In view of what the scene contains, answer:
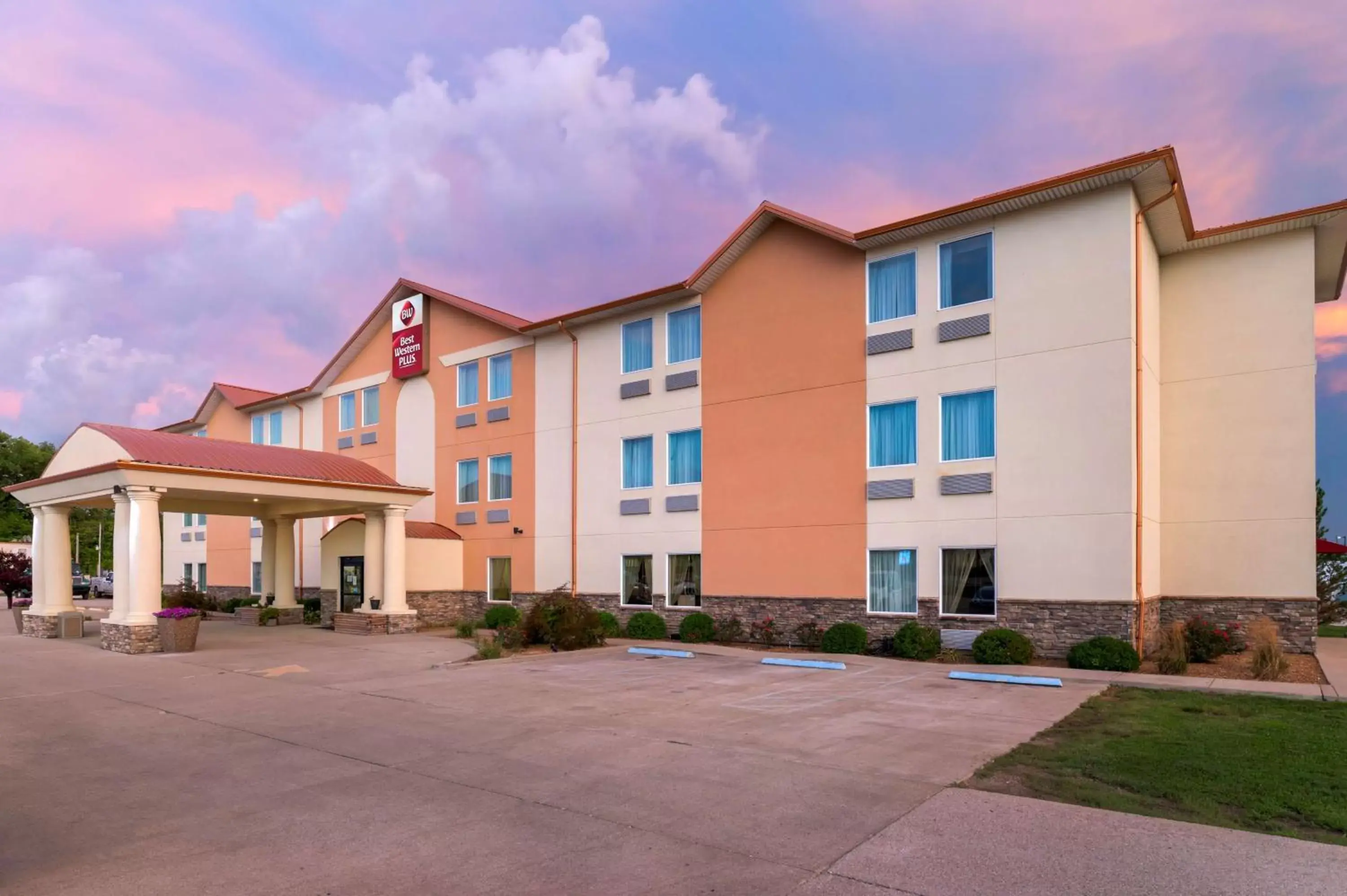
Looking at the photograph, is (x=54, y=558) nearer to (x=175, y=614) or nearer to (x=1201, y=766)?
(x=175, y=614)

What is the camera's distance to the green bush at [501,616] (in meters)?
25.8

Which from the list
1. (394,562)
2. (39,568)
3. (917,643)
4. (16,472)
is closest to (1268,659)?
(917,643)

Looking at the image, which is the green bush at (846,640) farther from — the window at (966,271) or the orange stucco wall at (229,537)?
the orange stucco wall at (229,537)

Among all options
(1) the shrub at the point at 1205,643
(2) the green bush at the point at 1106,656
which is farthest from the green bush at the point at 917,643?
(1) the shrub at the point at 1205,643

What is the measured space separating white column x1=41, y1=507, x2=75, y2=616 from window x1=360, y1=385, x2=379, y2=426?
1048 cm

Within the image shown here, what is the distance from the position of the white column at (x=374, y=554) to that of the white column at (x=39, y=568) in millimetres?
8575

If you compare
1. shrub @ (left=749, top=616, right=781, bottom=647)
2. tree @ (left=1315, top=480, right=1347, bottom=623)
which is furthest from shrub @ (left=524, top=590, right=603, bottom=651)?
tree @ (left=1315, top=480, right=1347, bottom=623)

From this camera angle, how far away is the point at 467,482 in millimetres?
29438

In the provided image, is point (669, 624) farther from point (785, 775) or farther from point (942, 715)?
point (785, 775)

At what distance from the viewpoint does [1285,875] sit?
5723mm

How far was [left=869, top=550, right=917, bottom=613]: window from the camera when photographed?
1920 centimetres

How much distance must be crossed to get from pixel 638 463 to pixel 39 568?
17.3m

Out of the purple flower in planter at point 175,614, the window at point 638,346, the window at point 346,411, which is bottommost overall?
the purple flower in planter at point 175,614

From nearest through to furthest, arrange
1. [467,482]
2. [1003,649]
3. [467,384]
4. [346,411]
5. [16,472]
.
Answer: [1003,649] < [467,482] < [467,384] < [346,411] < [16,472]
